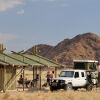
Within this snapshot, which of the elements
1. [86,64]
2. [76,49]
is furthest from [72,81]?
[76,49]

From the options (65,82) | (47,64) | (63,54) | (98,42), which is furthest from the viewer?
(98,42)

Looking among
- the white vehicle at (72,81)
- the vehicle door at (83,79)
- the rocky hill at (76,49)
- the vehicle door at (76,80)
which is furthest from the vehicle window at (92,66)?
the rocky hill at (76,49)

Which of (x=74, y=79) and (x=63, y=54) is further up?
(x=63, y=54)

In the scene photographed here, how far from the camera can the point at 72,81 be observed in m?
23.3

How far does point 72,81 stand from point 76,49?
89.4 metres

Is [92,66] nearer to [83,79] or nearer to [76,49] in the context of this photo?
[83,79]

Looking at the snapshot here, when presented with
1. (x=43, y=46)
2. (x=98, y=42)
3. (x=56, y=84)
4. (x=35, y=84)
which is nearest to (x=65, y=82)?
(x=56, y=84)

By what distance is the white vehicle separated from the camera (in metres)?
22.9

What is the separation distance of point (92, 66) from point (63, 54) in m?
80.7

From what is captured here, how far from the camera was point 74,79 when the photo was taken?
23.5 meters

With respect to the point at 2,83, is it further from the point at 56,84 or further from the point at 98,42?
the point at 98,42

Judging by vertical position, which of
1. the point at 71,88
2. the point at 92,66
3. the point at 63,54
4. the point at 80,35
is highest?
the point at 80,35

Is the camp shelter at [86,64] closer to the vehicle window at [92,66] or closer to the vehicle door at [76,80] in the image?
the vehicle window at [92,66]

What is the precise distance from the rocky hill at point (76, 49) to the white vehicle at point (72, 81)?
76150 millimetres
